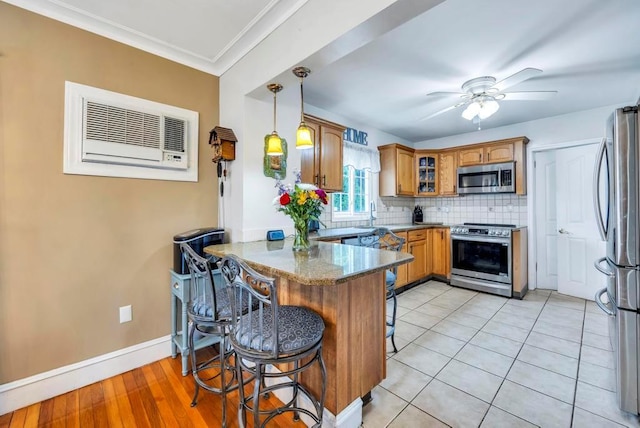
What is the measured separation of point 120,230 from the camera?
80.0 inches

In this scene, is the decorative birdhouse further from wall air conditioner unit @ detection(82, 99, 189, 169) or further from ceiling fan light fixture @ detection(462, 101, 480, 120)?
ceiling fan light fixture @ detection(462, 101, 480, 120)

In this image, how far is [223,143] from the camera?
222 cm

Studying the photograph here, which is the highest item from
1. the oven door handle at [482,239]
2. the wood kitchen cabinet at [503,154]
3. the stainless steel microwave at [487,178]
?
the wood kitchen cabinet at [503,154]

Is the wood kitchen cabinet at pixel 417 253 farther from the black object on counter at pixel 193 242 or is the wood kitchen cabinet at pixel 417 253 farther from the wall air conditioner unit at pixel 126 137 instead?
the wall air conditioner unit at pixel 126 137

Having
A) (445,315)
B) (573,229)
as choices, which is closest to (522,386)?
(445,315)

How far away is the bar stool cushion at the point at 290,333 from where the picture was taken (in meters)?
1.17

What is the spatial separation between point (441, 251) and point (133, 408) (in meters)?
4.22

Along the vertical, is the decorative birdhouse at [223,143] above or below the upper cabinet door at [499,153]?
below

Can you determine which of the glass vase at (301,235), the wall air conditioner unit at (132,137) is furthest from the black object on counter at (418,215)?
the wall air conditioner unit at (132,137)

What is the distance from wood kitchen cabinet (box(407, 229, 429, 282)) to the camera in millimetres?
3960

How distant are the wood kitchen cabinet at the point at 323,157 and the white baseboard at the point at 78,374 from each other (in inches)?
81.1

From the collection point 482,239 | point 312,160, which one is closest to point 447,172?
point 482,239

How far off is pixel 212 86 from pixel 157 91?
0.49 meters

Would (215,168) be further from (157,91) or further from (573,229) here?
(573,229)
